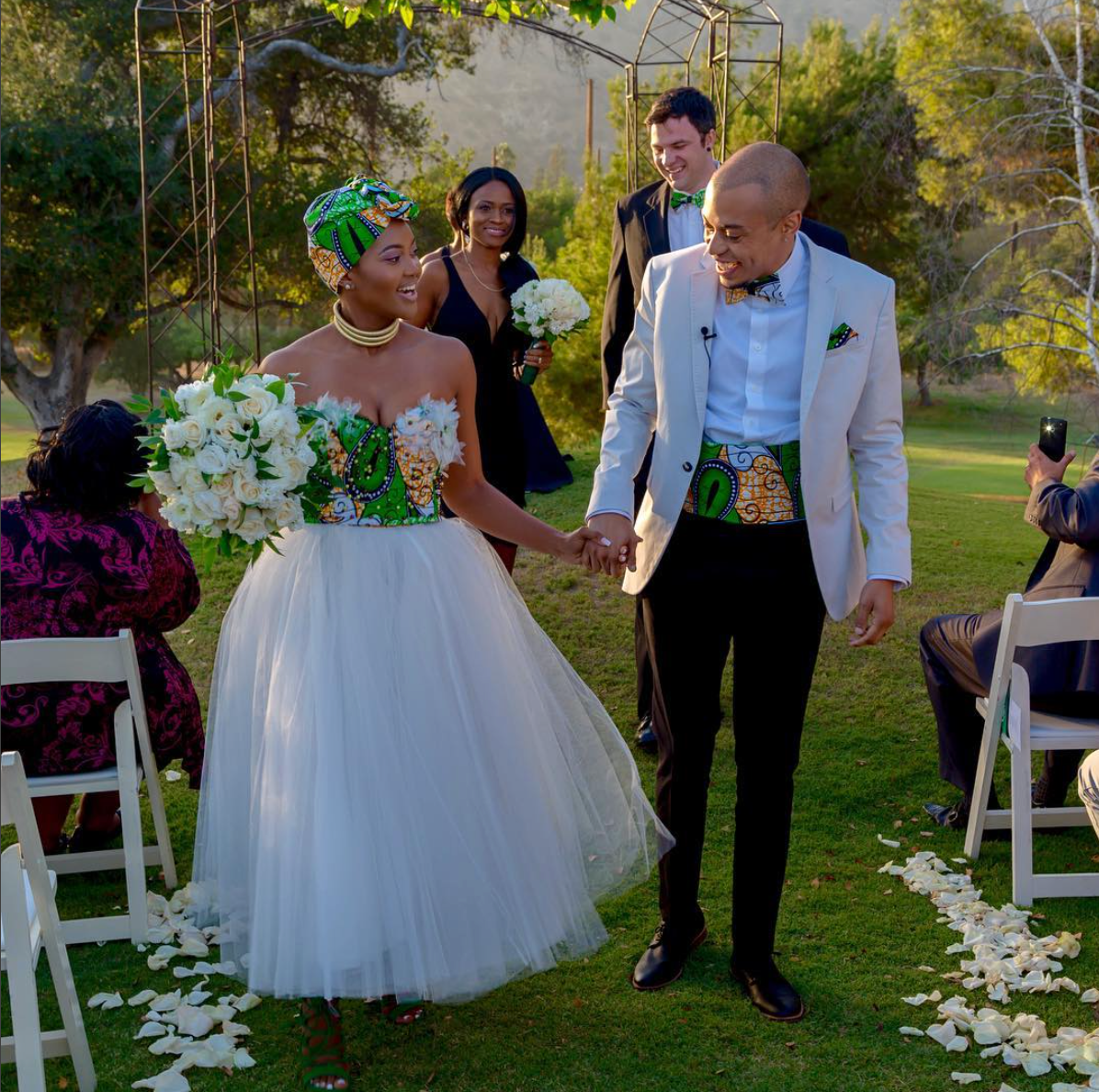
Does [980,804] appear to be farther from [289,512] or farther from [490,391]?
[289,512]

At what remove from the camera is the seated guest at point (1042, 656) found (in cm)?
442

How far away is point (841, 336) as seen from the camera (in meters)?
3.31

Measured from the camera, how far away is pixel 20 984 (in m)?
2.78

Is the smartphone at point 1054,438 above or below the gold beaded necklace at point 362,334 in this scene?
below

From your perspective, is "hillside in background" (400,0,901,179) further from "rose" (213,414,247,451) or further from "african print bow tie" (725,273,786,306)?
"rose" (213,414,247,451)

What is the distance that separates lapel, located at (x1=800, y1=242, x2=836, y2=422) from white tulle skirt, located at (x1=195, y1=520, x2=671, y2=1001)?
41.7 inches

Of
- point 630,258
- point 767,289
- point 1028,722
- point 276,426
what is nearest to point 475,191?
point 630,258

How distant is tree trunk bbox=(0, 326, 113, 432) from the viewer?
70.9 feet

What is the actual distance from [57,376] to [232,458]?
20.8m

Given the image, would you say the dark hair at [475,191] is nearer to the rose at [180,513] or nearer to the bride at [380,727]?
the bride at [380,727]

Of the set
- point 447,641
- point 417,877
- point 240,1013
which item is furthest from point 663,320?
point 240,1013

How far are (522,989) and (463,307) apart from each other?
2856 mm

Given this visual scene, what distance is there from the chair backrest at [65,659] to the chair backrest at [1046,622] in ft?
9.65

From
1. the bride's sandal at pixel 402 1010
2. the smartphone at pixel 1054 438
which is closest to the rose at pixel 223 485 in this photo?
the bride's sandal at pixel 402 1010
